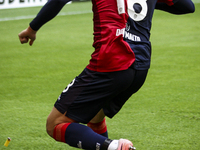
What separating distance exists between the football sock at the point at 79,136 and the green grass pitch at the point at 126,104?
2.22ft

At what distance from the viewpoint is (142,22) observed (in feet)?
6.61

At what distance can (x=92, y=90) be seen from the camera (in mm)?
1951

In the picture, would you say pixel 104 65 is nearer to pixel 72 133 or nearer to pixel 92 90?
pixel 92 90

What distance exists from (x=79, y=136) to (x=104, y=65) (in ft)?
1.40

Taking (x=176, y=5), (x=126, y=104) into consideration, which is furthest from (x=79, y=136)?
(x=126, y=104)

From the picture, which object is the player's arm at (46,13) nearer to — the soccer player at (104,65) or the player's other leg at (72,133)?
the soccer player at (104,65)

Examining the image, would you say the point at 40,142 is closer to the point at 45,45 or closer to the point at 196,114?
the point at 196,114

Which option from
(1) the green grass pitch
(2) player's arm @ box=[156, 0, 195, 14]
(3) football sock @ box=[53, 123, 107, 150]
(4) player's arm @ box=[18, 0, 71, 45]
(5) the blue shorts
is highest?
(4) player's arm @ box=[18, 0, 71, 45]

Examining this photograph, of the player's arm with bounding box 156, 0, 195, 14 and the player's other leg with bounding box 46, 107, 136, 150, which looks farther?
the player's arm with bounding box 156, 0, 195, 14

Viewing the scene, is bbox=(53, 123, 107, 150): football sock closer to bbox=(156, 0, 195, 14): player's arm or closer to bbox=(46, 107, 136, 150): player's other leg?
bbox=(46, 107, 136, 150): player's other leg

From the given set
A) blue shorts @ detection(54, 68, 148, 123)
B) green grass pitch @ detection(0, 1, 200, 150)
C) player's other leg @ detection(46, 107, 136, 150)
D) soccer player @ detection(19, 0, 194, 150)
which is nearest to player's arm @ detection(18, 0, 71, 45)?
soccer player @ detection(19, 0, 194, 150)

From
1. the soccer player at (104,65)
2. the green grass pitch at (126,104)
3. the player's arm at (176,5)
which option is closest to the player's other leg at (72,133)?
the soccer player at (104,65)

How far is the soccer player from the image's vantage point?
1.89 meters

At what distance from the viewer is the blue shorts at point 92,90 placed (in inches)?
76.0
